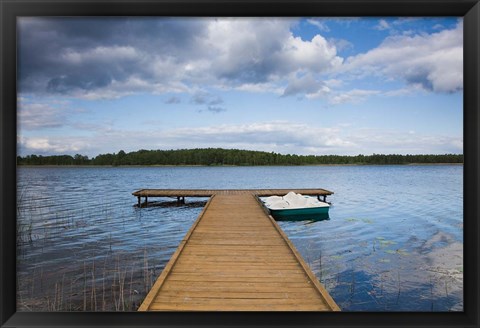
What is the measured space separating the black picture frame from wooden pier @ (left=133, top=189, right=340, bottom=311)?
0.77 m

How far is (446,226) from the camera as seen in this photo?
9227 mm

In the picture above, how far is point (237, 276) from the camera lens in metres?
3.03

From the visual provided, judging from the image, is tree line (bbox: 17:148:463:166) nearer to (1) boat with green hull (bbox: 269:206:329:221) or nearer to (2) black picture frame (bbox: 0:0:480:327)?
(1) boat with green hull (bbox: 269:206:329:221)

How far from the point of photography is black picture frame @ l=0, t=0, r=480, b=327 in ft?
5.23

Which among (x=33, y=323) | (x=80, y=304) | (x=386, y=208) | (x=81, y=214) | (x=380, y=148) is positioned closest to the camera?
(x=33, y=323)

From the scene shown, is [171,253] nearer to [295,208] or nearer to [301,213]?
[295,208]

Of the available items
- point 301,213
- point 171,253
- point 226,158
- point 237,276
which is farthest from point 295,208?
point 226,158

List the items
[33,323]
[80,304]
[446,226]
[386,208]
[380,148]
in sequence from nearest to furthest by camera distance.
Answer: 1. [33,323]
2. [80,304]
3. [446,226]
4. [386,208]
5. [380,148]

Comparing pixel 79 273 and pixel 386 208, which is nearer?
pixel 79 273
